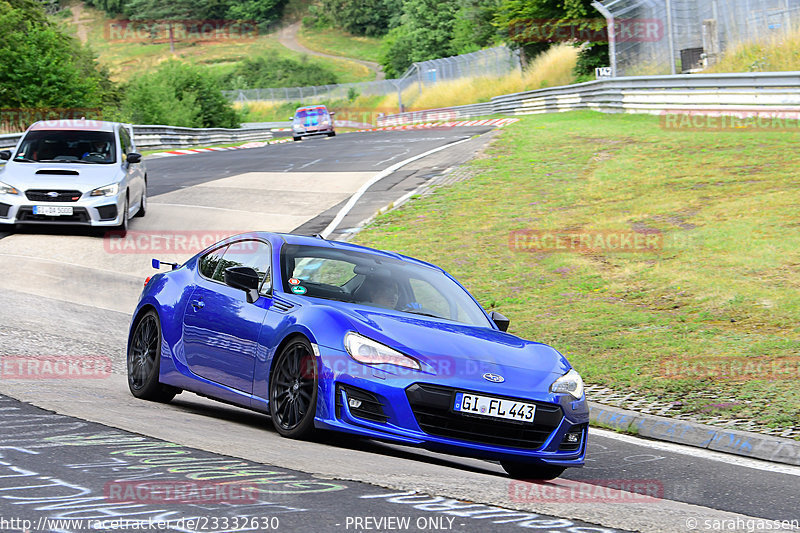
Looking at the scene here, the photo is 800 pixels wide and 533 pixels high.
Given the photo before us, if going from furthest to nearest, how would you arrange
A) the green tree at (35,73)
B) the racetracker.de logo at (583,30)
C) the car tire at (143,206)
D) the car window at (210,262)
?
the green tree at (35,73) → the racetracker.de logo at (583,30) → the car tire at (143,206) → the car window at (210,262)

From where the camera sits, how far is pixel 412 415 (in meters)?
6.54

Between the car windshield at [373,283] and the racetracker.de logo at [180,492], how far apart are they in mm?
2510

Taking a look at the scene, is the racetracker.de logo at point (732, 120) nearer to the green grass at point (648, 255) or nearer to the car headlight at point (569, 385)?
the green grass at point (648, 255)

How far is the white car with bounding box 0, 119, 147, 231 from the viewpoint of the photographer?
17.1 m

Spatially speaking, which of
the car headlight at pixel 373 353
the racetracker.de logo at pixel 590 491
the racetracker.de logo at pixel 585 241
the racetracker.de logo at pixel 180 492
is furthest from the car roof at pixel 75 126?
the racetracker.de logo at pixel 180 492

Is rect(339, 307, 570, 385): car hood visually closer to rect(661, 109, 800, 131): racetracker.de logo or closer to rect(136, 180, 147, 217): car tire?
rect(136, 180, 147, 217): car tire

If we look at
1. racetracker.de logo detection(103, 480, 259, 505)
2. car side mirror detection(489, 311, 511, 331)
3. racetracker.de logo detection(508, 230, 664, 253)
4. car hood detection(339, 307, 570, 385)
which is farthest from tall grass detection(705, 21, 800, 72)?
racetracker.de logo detection(103, 480, 259, 505)

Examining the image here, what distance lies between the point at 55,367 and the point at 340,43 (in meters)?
137

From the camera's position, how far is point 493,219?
62.1 ft

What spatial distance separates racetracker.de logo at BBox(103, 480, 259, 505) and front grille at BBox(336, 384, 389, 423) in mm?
1416

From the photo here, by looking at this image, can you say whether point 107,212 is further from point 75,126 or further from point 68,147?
point 75,126

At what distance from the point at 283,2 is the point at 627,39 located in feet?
406

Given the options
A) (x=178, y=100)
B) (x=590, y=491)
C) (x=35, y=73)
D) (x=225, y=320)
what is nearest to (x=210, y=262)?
(x=225, y=320)

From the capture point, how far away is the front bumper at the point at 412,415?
6.55 meters
